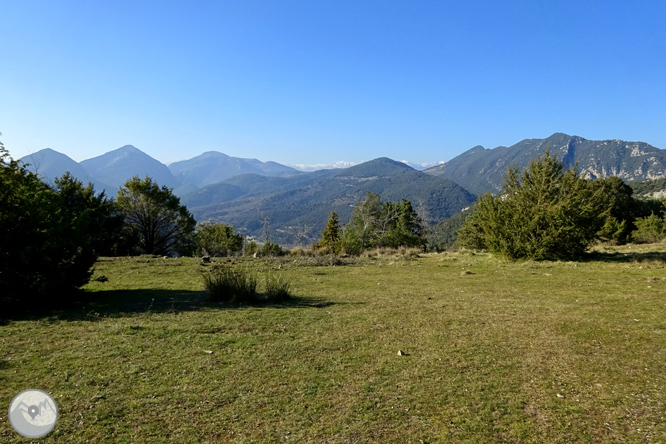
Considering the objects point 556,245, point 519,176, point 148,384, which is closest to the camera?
point 148,384

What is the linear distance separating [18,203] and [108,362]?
21.8ft

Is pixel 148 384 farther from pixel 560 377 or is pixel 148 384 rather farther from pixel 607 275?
pixel 607 275

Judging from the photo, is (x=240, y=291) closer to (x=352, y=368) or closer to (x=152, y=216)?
(x=352, y=368)

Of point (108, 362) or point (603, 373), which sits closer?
point (603, 373)

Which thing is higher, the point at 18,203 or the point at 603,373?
the point at 18,203

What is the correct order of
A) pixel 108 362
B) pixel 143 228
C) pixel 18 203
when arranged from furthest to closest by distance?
pixel 143 228 → pixel 18 203 → pixel 108 362

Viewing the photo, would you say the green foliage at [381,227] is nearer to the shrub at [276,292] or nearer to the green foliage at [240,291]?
the shrub at [276,292]

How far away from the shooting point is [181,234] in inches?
1356

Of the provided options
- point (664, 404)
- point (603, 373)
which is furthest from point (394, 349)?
point (664, 404)

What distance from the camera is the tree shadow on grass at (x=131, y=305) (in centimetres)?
770

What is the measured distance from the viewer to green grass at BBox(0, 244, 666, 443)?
134 inches

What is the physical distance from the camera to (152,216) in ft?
106

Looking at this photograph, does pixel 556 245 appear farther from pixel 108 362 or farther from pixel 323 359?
pixel 108 362

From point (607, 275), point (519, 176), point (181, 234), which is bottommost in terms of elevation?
point (607, 275)
